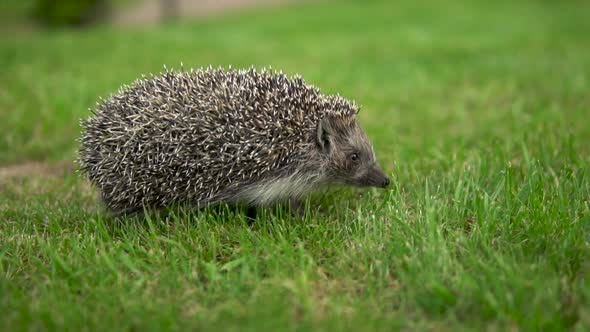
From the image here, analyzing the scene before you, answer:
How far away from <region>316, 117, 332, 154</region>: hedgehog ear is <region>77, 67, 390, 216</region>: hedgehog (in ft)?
0.03

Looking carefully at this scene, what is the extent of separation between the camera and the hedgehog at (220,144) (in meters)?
4.67

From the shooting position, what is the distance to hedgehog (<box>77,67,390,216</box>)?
4668mm

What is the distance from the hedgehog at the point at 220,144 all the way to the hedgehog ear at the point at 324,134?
0.01 meters

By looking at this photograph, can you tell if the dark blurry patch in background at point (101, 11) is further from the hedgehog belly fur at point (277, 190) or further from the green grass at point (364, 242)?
the hedgehog belly fur at point (277, 190)

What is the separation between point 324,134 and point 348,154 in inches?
12.7

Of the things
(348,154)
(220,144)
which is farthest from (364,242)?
(220,144)

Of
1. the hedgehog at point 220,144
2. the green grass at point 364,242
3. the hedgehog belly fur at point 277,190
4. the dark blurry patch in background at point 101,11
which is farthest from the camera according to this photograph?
the dark blurry patch in background at point 101,11

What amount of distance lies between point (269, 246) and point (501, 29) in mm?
15472

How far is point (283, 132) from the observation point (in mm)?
4832

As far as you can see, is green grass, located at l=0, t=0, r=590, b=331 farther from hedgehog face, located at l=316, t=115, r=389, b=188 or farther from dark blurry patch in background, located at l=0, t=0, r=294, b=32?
dark blurry patch in background, located at l=0, t=0, r=294, b=32

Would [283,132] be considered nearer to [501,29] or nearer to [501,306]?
[501,306]

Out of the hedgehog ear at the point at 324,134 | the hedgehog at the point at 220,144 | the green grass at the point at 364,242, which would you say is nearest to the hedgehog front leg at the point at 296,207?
the hedgehog at the point at 220,144

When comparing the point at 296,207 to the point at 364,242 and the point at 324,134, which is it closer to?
the point at 324,134

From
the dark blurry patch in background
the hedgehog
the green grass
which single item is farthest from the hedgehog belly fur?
the dark blurry patch in background
